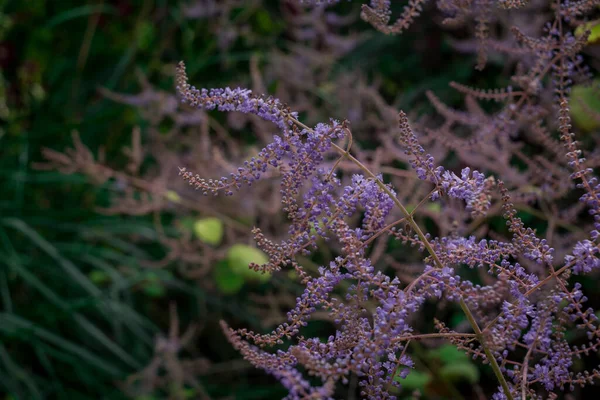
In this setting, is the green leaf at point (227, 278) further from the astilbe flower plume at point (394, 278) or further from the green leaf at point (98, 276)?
the astilbe flower plume at point (394, 278)

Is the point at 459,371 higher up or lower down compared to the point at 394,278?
higher up

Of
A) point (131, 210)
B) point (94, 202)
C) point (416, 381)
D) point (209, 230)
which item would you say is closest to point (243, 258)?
point (209, 230)

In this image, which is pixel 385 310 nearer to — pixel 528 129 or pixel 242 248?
pixel 528 129

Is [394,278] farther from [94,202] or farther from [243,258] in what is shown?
[94,202]

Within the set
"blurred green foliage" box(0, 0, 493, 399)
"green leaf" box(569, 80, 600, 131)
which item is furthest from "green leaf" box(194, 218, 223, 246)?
"green leaf" box(569, 80, 600, 131)

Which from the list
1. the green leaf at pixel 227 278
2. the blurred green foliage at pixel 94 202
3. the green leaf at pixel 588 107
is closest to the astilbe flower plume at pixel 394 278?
the green leaf at pixel 588 107

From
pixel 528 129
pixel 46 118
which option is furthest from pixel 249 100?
pixel 46 118
